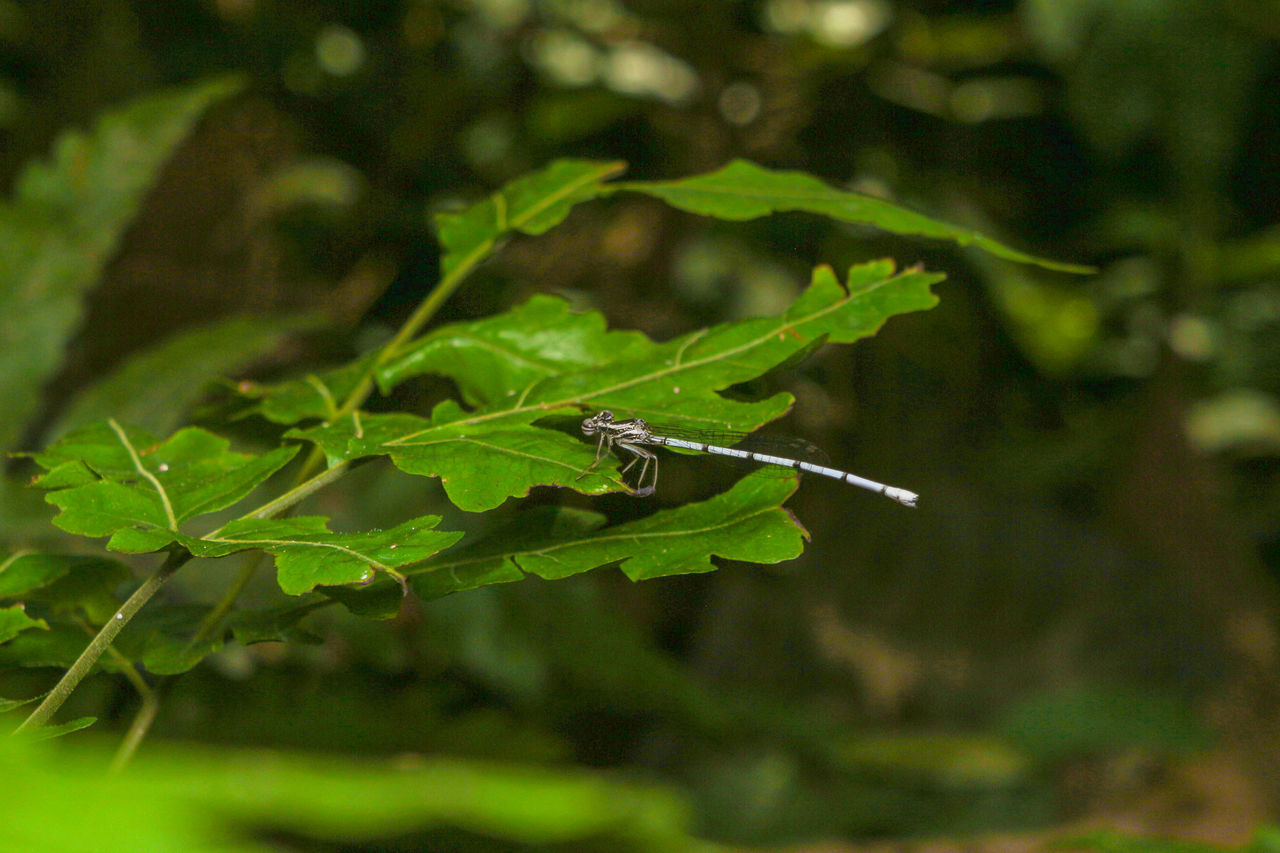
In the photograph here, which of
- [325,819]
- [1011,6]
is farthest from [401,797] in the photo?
[1011,6]

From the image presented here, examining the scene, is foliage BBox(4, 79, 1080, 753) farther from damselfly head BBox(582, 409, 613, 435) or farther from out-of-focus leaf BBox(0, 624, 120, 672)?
damselfly head BBox(582, 409, 613, 435)

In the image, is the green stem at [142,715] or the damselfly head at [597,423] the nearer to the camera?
the green stem at [142,715]

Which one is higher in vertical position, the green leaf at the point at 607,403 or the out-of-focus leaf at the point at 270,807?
the green leaf at the point at 607,403

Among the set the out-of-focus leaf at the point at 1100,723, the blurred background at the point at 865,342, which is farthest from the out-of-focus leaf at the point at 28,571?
the out-of-focus leaf at the point at 1100,723

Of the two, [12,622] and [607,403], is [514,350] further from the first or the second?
[12,622]

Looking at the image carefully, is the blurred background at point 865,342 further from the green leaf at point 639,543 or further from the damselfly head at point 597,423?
the green leaf at point 639,543

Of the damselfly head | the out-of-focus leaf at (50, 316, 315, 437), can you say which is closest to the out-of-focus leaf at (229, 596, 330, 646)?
the damselfly head
